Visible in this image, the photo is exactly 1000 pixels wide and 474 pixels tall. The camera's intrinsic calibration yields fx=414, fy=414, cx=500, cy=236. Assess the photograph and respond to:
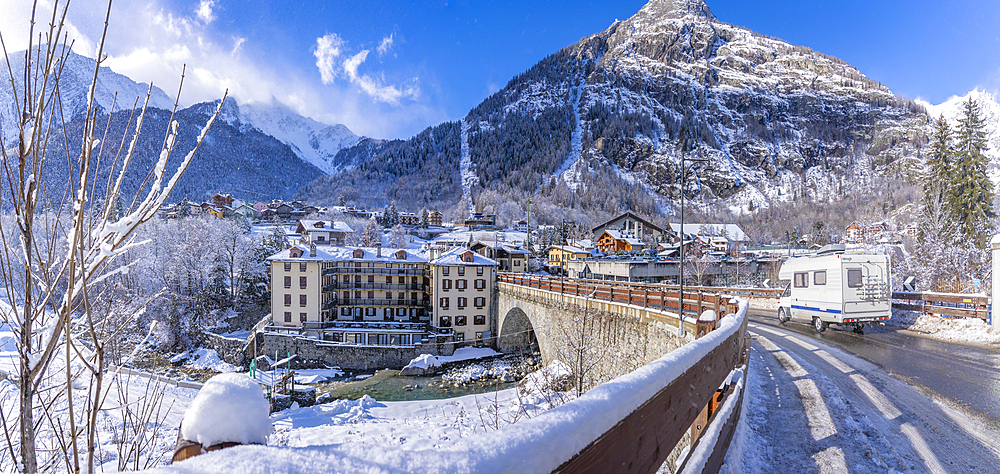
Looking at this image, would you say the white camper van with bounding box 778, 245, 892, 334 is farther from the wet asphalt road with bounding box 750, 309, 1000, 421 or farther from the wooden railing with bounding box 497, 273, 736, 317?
the wooden railing with bounding box 497, 273, 736, 317

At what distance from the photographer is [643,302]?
13.6 metres

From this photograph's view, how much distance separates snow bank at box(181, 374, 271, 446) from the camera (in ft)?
3.73

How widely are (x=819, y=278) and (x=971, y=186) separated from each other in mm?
20096

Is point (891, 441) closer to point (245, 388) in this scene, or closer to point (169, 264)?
point (245, 388)

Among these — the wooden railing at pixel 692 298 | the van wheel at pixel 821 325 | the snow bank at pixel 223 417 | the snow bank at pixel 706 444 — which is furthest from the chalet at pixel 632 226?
the snow bank at pixel 223 417

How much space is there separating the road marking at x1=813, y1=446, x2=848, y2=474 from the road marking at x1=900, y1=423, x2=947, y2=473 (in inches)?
34.1

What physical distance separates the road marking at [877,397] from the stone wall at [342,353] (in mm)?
26581

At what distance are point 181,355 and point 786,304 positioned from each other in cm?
4079

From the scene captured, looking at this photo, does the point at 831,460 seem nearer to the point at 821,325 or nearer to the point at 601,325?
the point at 601,325

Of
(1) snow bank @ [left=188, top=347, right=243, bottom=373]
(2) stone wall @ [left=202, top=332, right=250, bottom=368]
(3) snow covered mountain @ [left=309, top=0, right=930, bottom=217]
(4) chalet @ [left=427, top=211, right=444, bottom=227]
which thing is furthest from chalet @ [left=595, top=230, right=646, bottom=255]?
(3) snow covered mountain @ [left=309, top=0, right=930, bottom=217]

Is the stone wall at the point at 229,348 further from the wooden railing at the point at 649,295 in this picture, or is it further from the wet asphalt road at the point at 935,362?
the wet asphalt road at the point at 935,362

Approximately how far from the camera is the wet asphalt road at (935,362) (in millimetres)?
7617

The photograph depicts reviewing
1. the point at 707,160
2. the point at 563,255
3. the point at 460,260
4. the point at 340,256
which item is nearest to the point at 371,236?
the point at 563,255

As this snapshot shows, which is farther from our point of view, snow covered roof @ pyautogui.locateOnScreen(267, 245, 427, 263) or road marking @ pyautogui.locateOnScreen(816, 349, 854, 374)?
snow covered roof @ pyautogui.locateOnScreen(267, 245, 427, 263)
